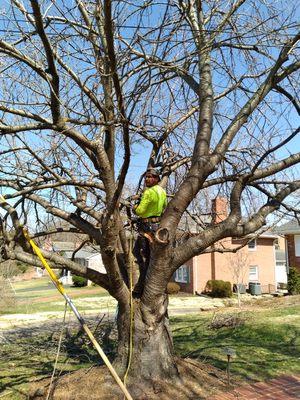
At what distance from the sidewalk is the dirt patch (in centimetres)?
20

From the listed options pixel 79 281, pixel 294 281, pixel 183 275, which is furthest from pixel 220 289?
pixel 79 281

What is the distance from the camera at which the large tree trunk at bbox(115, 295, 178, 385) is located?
588cm

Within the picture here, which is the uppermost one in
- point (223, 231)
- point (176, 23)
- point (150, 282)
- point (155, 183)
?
point (176, 23)

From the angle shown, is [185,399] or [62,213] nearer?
[185,399]

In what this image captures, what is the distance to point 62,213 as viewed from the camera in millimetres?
6391

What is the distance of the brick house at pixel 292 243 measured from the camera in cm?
2950

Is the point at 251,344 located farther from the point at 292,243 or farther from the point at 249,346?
the point at 292,243

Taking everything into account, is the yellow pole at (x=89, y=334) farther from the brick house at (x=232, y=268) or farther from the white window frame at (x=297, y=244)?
the white window frame at (x=297, y=244)

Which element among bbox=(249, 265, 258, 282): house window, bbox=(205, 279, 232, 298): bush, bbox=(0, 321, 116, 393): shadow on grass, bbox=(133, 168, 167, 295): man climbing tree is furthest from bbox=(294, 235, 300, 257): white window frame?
bbox=(133, 168, 167, 295): man climbing tree

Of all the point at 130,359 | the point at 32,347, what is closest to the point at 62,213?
the point at 130,359

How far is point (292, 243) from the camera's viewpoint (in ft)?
98.5

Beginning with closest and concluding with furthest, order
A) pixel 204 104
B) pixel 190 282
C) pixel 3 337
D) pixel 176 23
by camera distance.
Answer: pixel 176 23, pixel 204 104, pixel 3 337, pixel 190 282

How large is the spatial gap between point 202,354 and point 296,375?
1.97m

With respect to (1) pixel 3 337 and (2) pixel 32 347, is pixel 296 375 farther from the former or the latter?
(1) pixel 3 337
